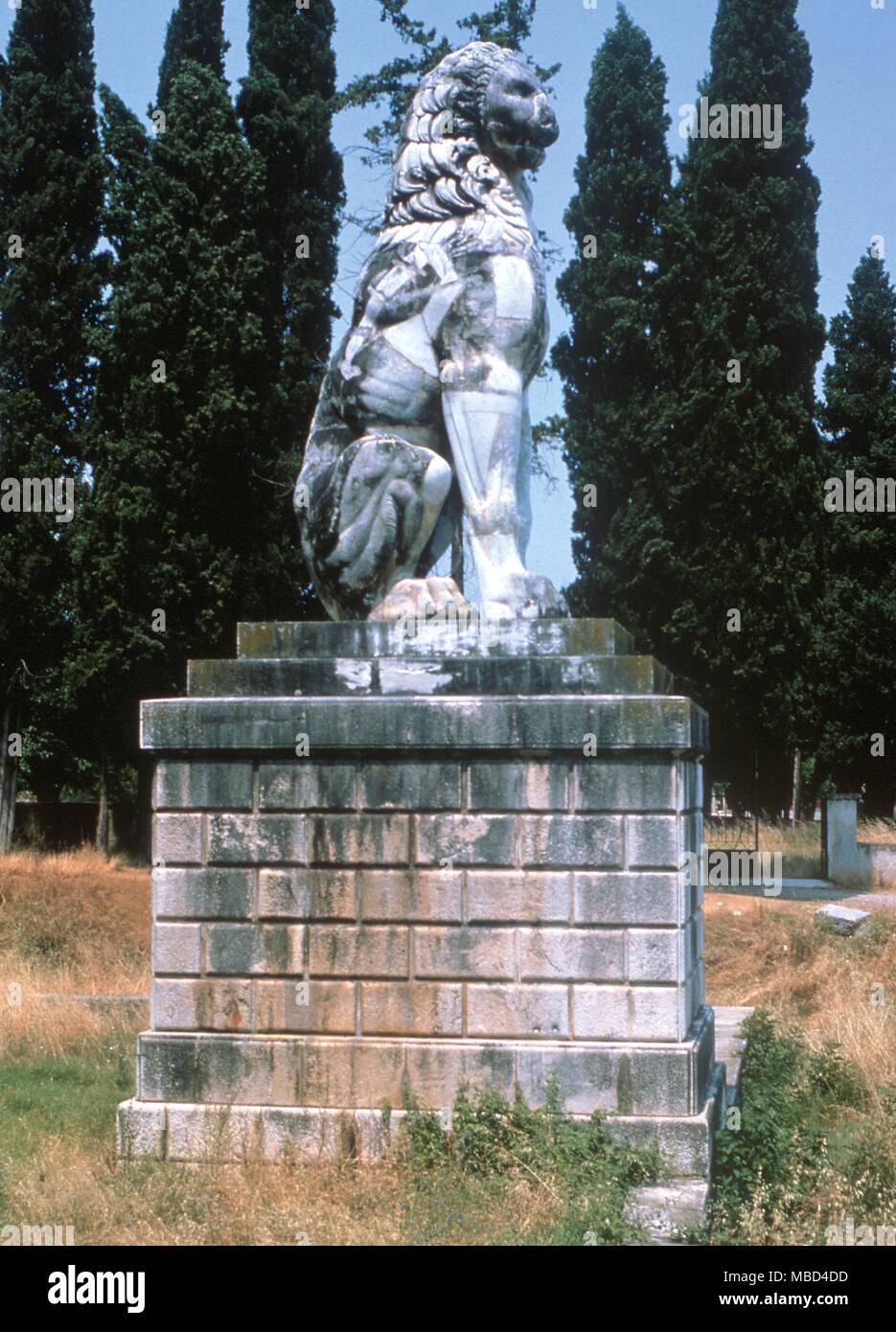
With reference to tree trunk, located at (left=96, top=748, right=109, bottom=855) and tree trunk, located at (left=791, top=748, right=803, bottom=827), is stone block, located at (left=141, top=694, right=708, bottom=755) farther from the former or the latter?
tree trunk, located at (left=791, top=748, right=803, bottom=827)

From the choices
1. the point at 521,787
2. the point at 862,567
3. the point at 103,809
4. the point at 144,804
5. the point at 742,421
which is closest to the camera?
the point at 521,787

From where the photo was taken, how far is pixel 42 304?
23.9m

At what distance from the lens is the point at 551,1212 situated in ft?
18.1

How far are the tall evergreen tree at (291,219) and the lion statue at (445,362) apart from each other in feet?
51.6

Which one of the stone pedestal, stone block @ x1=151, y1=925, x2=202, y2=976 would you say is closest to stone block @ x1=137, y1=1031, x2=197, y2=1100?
the stone pedestal

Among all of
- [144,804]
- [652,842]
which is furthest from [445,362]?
[144,804]

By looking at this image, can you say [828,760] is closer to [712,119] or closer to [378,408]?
[712,119]

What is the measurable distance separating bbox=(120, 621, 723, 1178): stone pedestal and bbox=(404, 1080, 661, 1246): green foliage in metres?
0.10

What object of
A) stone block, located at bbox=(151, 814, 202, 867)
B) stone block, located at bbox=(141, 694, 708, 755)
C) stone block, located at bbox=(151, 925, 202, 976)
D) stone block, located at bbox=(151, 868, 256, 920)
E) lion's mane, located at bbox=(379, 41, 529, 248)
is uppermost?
lion's mane, located at bbox=(379, 41, 529, 248)

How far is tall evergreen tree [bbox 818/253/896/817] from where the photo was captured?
26.0 metres

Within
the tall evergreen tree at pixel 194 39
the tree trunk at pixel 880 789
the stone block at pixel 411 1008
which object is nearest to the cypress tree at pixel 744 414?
the tree trunk at pixel 880 789

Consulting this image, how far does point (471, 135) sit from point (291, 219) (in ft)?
60.0

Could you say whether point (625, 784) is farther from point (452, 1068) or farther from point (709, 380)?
point (709, 380)

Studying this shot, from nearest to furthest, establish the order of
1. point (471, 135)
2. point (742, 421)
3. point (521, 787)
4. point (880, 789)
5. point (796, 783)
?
point (521, 787) → point (471, 135) → point (742, 421) → point (880, 789) → point (796, 783)
